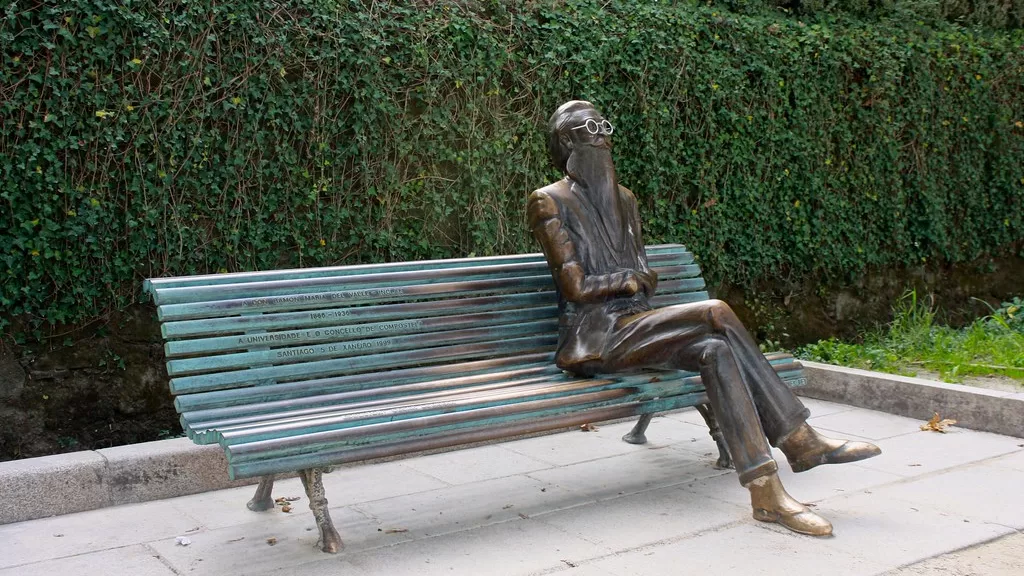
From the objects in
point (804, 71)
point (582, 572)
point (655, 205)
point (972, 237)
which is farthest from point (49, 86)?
point (972, 237)

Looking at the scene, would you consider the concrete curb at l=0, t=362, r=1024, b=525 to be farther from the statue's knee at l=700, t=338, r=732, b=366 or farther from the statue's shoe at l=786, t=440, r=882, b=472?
the statue's knee at l=700, t=338, r=732, b=366

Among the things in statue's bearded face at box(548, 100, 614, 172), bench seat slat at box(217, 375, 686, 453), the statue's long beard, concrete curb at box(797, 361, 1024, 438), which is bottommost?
concrete curb at box(797, 361, 1024, 438)

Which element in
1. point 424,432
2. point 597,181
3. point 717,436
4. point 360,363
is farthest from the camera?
point 717,436

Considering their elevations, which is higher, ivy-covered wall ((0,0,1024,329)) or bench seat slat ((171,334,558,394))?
ivy-covered wall ((0,0,1024,329))

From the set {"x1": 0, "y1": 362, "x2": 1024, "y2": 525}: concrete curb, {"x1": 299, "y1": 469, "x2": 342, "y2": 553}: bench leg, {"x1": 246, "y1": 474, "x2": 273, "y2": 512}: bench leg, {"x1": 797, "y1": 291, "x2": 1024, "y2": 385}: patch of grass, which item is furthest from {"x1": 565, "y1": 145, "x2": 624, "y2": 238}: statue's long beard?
{"x1": 797, "y1": 291, "x2": 1024, "y2": 385}: patch of grass

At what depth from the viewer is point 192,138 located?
4.83 meters

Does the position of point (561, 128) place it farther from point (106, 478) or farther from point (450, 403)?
point (106, 478)

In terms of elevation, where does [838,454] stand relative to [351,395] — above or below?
below

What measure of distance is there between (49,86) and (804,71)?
524 cm

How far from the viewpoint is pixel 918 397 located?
568 cm

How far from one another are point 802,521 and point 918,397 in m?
2.45

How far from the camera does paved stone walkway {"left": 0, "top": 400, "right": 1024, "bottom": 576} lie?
11.3 feet

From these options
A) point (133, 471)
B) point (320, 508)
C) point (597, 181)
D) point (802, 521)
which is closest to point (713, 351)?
point (802, 521)

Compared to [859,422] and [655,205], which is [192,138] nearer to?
[655,205]
